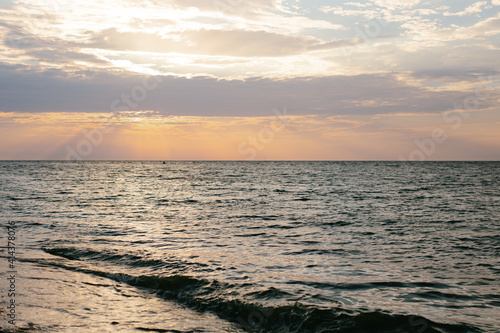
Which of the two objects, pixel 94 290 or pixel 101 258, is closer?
pixel 94 290

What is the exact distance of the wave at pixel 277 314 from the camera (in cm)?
855

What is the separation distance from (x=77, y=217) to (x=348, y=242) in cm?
1781

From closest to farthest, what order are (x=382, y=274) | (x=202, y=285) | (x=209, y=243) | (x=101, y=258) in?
(x=202, y=285), (x=382, y=274), (x=101, y=258), (x=209, y=243)

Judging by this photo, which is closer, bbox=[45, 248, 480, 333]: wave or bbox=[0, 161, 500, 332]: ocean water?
bbox=[45, 248, 480, 333]: wave

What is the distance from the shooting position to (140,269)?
13.2 meters

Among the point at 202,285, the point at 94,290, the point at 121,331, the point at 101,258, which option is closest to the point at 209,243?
the point at 101,258

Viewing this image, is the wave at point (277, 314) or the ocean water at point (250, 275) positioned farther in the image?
the ocean water at point (250, 275)

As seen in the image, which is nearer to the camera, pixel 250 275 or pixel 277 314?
pixel 277 314

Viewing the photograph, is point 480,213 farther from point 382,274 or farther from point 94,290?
point 94,290

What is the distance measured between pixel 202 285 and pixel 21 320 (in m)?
4.78

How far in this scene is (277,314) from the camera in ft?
30.4

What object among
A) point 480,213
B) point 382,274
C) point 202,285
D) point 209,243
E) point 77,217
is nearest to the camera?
point 202,285

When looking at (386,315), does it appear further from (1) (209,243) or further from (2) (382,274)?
(1) (209,243)

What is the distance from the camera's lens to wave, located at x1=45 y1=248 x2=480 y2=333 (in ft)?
28.1
